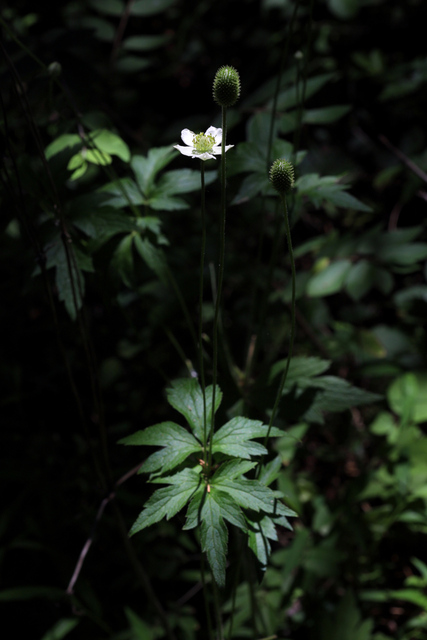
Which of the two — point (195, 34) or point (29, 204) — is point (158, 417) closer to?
point (29, 204)

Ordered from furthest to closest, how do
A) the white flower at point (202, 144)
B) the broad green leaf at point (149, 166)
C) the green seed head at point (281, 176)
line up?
1. the broad green leaf at point (149, 166)
2. the white flower at point (202, 144)
3. the green seed head at point (281, 176)

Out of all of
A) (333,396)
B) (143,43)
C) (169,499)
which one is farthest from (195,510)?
(143,43)

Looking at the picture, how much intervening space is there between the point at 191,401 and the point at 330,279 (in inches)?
50.4

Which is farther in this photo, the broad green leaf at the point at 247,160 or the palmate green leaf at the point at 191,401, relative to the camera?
the broad green leaf at the point at 247,160

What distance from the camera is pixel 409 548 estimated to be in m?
2.38

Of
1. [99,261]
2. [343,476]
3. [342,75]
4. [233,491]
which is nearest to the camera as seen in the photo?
[233,491]

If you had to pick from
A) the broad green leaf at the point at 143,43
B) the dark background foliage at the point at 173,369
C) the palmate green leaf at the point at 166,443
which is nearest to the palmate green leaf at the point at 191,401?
the palmate green leaf at the point at 166,443

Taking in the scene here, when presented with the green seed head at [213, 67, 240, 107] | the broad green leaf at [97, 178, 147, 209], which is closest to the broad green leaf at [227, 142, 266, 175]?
the broad green leaf at [97, 178, 147, 209]

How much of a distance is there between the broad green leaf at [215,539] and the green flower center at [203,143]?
68cm

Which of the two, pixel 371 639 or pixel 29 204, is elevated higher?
pixel 29 204

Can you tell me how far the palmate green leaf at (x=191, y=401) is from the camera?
1.12 metres

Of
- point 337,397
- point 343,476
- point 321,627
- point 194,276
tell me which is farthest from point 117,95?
point 321,627

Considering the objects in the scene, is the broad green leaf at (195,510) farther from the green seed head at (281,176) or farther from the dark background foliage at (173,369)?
the green seed head at (281,176)

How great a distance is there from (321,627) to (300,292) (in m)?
1.33
